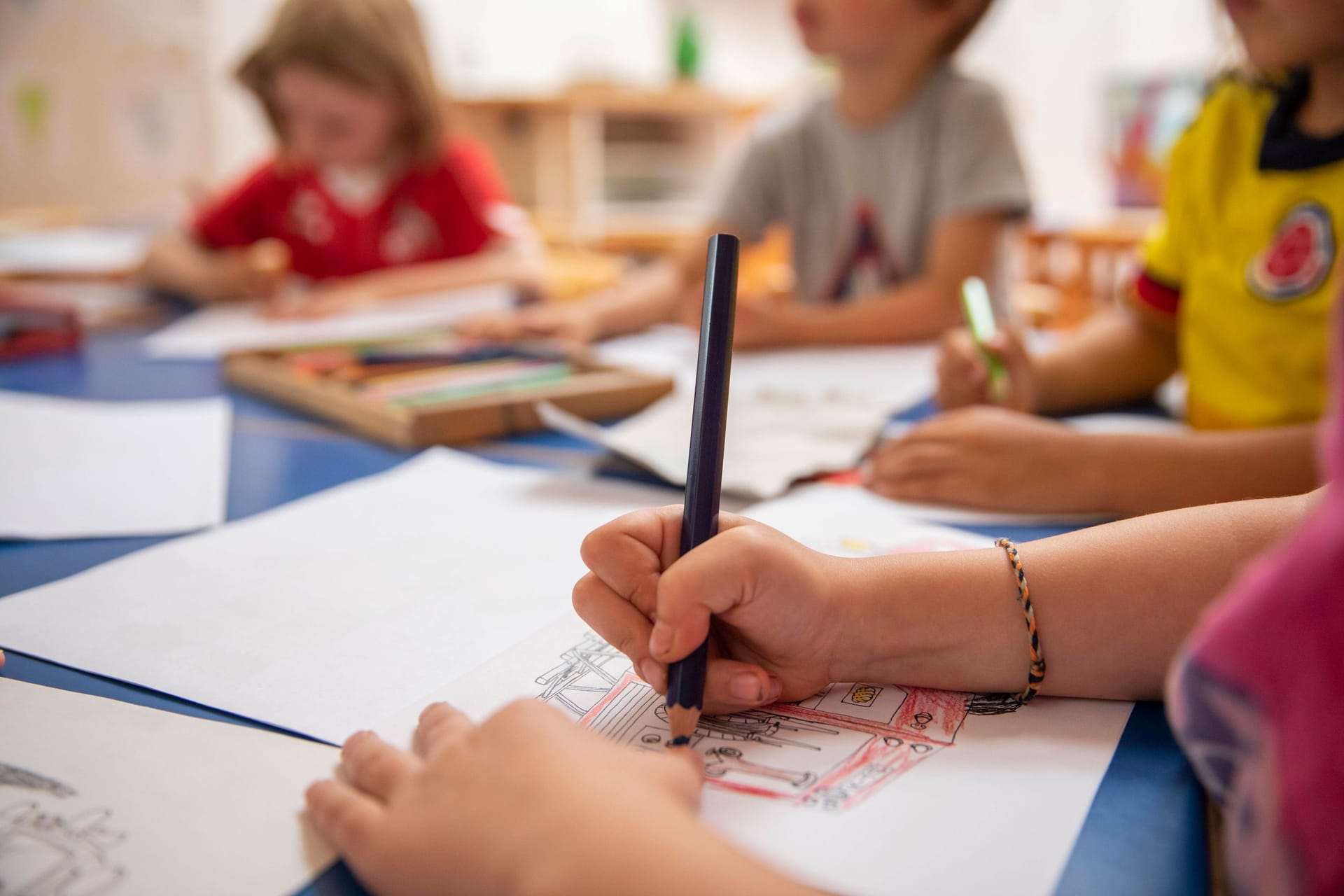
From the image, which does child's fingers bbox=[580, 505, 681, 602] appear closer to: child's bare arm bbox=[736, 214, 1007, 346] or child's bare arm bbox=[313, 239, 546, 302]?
child's bare arm bbox=[736, 214, 1007, 346]

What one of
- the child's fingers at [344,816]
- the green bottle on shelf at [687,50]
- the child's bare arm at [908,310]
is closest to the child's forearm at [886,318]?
the child's bare arm at [908,310]

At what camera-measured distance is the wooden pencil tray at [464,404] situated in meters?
0.67

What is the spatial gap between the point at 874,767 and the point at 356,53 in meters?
1.26

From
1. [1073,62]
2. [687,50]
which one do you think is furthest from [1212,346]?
[1073,62]

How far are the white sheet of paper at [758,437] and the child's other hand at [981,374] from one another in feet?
0.18

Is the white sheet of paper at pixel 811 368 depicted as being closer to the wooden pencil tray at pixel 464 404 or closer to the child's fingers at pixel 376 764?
the wooden pencil tray at pixel 464 404

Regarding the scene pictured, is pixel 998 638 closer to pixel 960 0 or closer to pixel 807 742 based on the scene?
pixel 807 742

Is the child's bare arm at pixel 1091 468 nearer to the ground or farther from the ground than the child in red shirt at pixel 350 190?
nearer to the ground

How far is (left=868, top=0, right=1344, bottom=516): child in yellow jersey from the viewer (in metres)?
0.53

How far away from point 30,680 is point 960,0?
1.05 meters

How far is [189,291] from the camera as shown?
1.31 meters

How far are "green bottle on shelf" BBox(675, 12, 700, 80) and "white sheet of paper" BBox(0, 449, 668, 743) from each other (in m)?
2.92

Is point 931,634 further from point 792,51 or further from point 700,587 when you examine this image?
point 792,51

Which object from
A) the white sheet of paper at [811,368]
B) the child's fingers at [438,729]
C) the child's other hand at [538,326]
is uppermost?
the child's other hand at [538,326]
